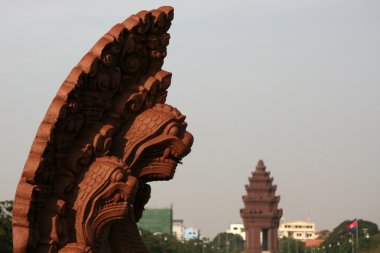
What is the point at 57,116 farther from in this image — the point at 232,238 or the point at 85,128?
the point at 232,238

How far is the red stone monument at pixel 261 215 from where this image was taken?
119m

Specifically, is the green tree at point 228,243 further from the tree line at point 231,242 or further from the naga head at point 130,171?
the naga head at point 130,171

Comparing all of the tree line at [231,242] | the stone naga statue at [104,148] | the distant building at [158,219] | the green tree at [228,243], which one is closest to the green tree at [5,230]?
the tree line at [231,242]

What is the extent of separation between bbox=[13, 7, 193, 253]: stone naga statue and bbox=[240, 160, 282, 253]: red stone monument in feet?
351

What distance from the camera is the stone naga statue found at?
9.62m

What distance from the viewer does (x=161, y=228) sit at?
144m

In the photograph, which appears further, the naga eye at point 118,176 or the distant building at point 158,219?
the distant building at point 158,219

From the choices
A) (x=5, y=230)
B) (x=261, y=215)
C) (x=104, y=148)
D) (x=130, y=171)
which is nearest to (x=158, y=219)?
(x=261, y=215)

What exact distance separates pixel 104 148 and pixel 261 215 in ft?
363

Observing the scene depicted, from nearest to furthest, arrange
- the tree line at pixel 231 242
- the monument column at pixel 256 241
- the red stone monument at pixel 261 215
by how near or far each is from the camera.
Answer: the tree line at pixel 231 242 → the monument column at pixel 256 241 → the red stone monument at pixel 261 215

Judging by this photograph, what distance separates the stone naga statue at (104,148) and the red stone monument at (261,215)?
4206 inches

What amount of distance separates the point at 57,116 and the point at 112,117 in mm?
810

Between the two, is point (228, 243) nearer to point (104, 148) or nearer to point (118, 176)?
point (104, 148)

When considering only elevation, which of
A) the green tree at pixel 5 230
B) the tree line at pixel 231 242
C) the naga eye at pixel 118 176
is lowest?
the naga eye at pixel 118 176
